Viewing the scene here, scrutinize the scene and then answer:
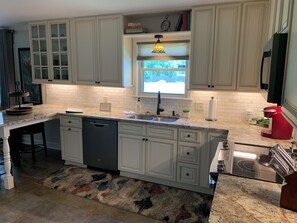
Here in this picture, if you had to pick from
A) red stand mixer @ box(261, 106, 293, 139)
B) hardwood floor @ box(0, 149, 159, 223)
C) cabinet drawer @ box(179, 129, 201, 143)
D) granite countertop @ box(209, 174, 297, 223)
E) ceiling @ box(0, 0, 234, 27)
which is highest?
ceiling @ box(0, 0, 234, 27)

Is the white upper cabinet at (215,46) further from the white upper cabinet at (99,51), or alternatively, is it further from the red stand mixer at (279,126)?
the white upper cabinet at (99,51)

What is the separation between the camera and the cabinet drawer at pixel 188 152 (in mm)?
2960

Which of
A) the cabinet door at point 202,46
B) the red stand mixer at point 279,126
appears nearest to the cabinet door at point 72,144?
the cabinet door at point 202,46

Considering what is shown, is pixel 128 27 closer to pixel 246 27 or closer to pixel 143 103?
pixel 143 103

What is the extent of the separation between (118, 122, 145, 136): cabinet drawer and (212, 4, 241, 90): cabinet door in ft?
3.83

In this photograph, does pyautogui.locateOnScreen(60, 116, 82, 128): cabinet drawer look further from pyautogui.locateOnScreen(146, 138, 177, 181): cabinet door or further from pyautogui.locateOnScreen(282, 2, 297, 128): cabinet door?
pyautogui.locateOnScreen(282, 2, 297, 128): cabinet door

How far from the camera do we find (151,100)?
3.73 metres

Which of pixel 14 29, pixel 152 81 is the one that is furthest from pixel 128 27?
pixel 14 29

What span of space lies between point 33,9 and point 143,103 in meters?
2.14

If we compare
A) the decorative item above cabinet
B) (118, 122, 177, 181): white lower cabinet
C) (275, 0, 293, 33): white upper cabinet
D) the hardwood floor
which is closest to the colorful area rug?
the hardwood floor

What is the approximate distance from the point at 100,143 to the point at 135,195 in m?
1.00

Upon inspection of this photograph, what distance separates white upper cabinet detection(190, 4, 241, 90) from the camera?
2867 mm

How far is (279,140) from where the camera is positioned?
92.6 inches

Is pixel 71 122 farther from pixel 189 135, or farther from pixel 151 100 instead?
pixel 189 135
